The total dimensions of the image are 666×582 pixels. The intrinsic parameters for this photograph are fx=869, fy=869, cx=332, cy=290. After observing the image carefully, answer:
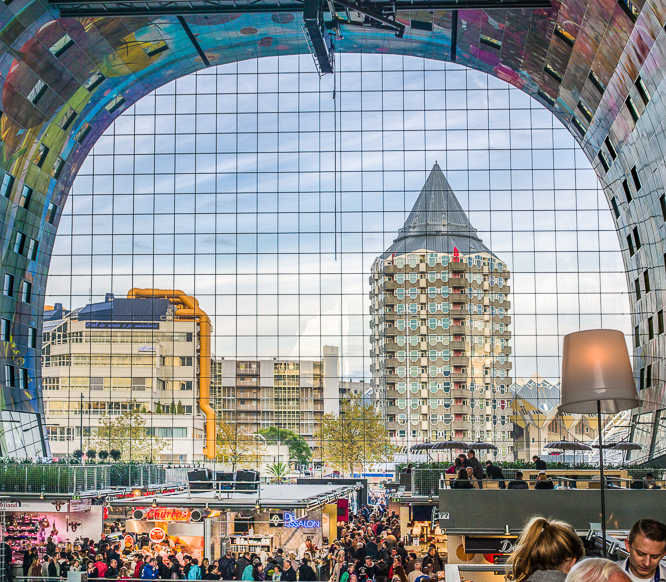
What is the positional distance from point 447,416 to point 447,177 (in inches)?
419

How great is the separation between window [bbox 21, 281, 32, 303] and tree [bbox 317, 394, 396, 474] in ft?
44.4

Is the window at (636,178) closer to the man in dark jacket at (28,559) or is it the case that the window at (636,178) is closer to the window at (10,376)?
the man in dark jacket at (28,559)

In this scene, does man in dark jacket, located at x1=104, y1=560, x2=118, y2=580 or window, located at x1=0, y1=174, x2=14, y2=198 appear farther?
window, located at x1=0, y1=174, x2=14, y2=198

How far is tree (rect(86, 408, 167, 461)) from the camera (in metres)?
39.2

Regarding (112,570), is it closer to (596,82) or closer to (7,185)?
(7,185)

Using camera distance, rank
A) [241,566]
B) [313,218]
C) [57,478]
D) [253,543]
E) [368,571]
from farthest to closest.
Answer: [313,218]
[57,478]
[253,543]
[241,566]
[368,571]

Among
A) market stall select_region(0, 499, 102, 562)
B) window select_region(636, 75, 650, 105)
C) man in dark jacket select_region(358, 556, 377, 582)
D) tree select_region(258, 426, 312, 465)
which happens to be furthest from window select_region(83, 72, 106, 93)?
man in dark jacket select_region(358, 556, 377, 582)

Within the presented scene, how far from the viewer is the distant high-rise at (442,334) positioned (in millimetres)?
38312

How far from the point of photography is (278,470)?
127ft

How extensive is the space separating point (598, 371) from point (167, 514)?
15487mm

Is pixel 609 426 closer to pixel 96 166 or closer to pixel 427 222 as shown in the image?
pixel 427 222

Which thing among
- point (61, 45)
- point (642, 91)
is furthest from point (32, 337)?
point (642, 91)

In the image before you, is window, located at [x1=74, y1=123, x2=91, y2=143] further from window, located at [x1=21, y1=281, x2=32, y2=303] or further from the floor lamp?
the floor lamp

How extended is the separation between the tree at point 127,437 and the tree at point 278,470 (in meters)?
5.03
